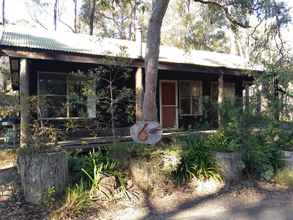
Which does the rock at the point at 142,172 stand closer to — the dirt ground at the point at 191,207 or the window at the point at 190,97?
the dirt ground at the point at 191,207

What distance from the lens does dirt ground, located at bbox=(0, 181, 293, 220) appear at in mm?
4859

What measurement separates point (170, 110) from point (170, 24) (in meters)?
22.8

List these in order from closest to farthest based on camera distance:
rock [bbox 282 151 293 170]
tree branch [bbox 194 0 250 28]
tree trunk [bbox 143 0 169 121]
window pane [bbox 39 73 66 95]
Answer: rock [bbox 282 151 293 170]
tree trunk [bbox 143 0 169 121]
tree branch [bbox 194 0 250 28]
window pane [bbox 39 73 66 95]

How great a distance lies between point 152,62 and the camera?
24.4 ft

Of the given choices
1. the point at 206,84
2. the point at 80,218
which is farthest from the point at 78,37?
the point at 80,218

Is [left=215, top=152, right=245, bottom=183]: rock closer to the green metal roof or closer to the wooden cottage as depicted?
the wooden cottage

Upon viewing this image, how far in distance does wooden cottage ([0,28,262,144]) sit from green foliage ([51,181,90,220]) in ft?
8.03

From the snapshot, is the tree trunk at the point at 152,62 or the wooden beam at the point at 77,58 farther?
the wooden beam at the point at 77,58

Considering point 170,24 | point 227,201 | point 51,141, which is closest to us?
point 227,201

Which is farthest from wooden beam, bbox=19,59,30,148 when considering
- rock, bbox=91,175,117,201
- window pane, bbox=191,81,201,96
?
window pane, bbox=191,81,201,96

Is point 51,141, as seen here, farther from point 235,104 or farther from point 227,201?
point 235,104

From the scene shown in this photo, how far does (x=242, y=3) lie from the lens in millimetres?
9195

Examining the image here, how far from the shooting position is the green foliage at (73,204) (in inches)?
186

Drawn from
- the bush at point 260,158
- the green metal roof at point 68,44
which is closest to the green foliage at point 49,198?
the bush at point 260,158
